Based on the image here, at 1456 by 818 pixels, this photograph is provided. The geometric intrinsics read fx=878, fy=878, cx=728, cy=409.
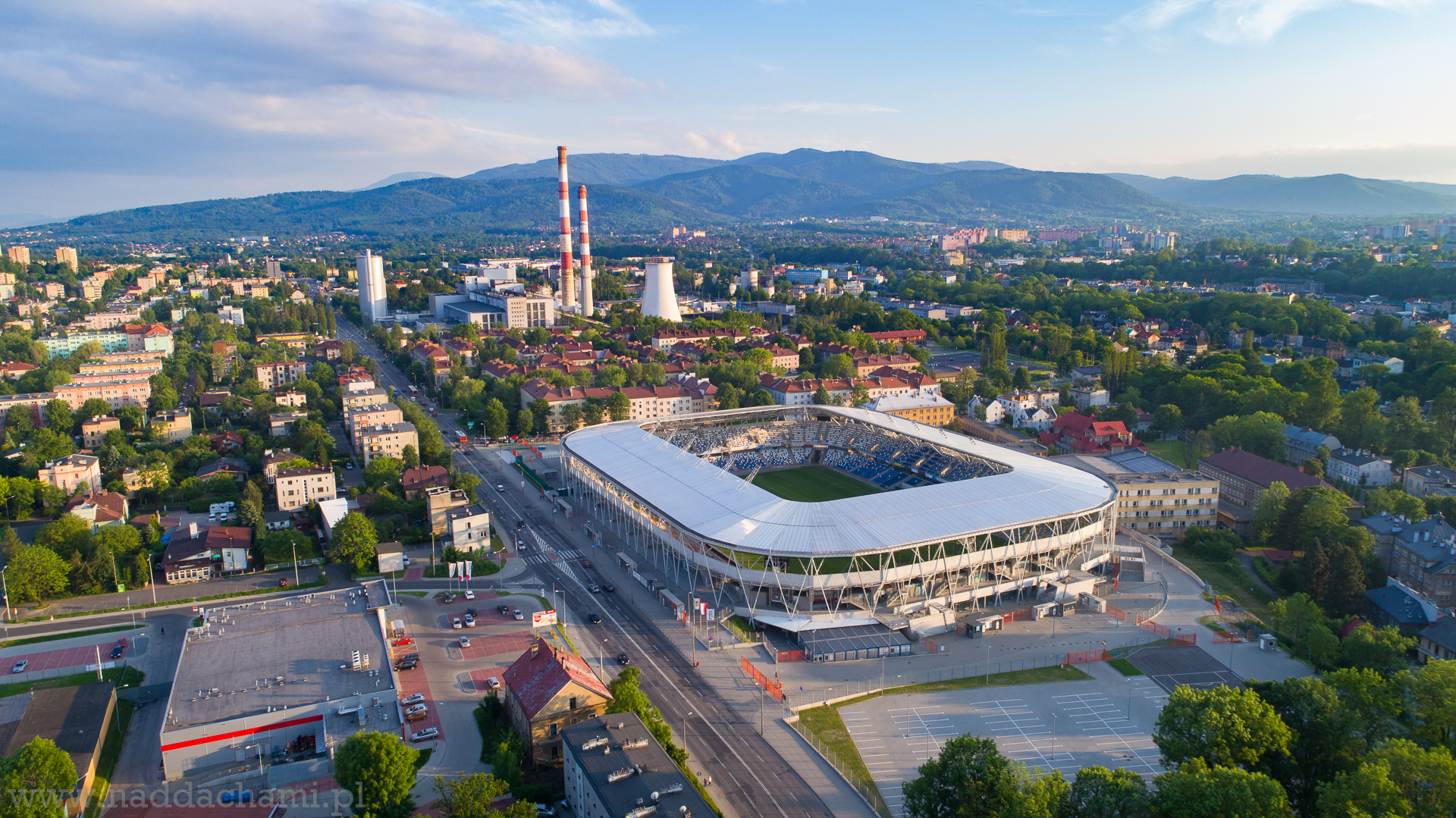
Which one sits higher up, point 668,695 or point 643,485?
point 643,485

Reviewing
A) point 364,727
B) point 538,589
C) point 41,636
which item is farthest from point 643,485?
point 41,636

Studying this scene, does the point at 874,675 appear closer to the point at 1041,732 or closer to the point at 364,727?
the point at 1041,732

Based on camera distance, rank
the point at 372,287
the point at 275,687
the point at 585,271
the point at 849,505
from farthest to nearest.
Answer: the point at 372,287, the point at 585,271, the point at 849,505, the point at 275,687

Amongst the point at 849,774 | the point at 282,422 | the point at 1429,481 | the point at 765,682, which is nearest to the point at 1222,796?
the point at 849,774

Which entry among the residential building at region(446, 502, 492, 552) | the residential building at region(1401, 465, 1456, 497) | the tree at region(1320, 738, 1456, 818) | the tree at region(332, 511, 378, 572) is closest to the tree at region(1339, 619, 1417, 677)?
the tree at region(1320, 738, 1456, 818)

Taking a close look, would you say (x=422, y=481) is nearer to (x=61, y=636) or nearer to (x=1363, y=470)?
(x=61, y=636)

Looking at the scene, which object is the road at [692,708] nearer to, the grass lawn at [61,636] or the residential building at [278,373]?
the grass lawn at [61,636]
